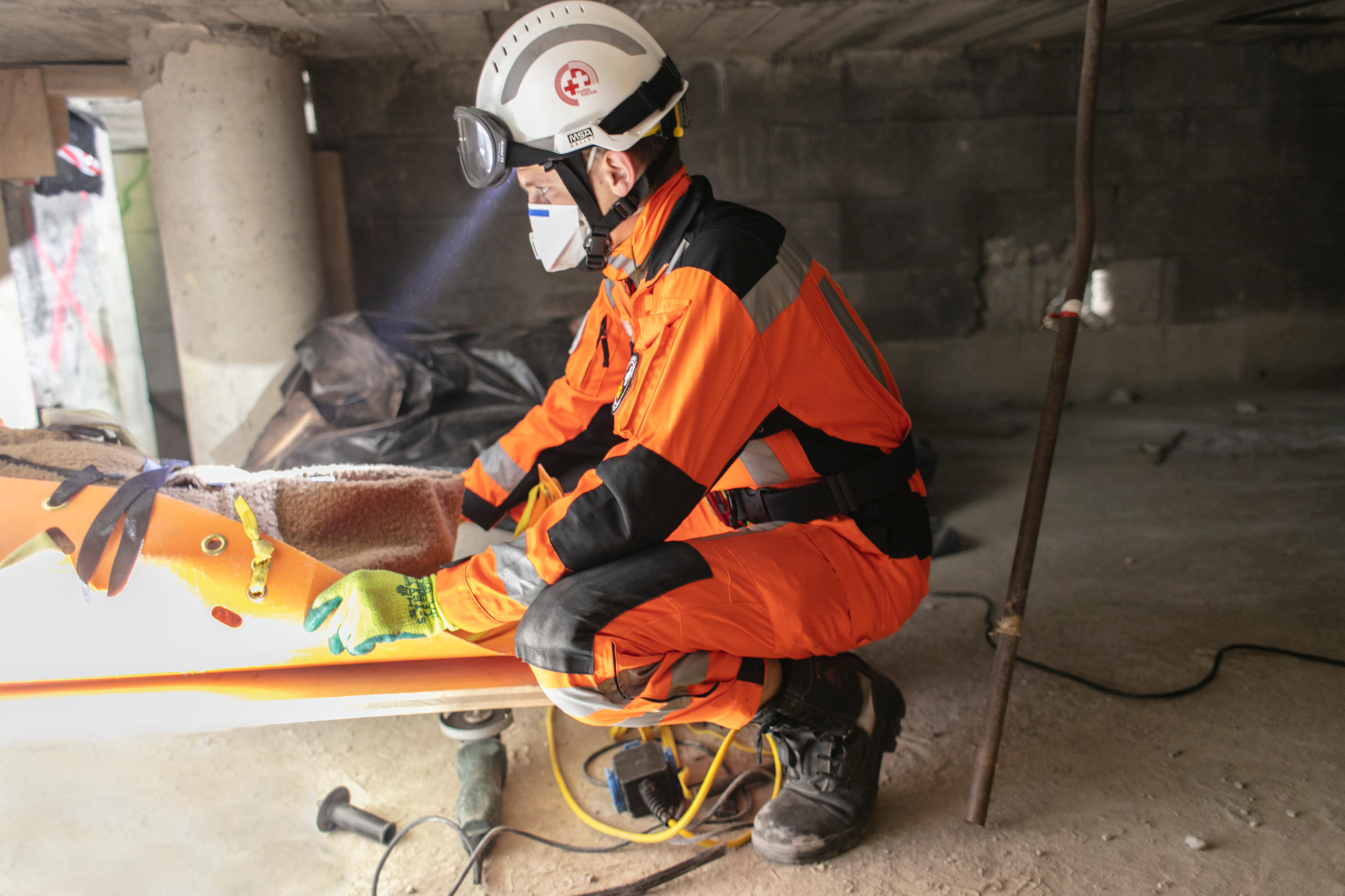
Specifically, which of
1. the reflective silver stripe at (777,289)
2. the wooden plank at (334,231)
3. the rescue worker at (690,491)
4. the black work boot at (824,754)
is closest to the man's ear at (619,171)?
the rescue worker at (690,491)

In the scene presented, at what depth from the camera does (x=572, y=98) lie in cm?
153

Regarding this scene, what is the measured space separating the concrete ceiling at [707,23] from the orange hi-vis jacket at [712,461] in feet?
6.83

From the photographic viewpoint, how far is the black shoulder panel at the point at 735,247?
1.39 m

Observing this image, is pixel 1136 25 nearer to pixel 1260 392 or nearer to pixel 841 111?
pixel 841 111

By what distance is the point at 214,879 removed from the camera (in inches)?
63.1

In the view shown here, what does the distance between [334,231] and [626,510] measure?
3.28 m

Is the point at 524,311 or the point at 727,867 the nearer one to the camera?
the point at 727,867

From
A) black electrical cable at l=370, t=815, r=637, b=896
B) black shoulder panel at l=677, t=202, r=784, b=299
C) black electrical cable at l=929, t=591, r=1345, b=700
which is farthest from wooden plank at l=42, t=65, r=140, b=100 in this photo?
black electrical cable at l=929, t=591, r=1345, b=700

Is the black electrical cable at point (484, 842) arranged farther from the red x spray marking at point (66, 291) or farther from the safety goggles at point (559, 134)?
the red x spray marking at point (66, 291)

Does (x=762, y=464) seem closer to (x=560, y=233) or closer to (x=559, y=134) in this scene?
(x=560, y=233)

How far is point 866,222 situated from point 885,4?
1356mm

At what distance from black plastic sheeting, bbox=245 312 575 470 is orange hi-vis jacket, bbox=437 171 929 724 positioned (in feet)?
4.85

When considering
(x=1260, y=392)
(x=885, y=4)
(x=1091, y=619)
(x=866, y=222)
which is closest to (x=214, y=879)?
(x=1091, y=619)

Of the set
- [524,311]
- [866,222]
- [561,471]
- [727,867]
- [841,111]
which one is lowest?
[727,867]
